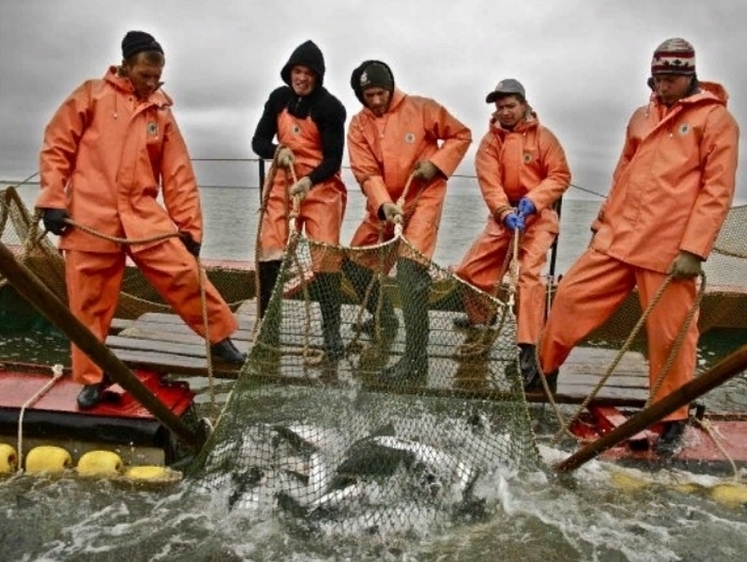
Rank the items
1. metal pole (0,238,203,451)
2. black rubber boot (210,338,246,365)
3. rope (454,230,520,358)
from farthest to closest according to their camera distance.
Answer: black rubber boot (210,338,246,365)
rope (454,230,520,358)
metal pole (0,238,203,451)

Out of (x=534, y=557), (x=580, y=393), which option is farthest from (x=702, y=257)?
(x=534, y=557)

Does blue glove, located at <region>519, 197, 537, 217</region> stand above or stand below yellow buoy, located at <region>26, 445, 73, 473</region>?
above

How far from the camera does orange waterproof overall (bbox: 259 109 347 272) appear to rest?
5.94 meters

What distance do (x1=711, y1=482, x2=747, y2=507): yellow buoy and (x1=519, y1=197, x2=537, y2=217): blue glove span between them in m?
2.35

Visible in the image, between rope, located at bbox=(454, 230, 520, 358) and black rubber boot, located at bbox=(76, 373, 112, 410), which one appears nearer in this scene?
black rubber boot, located at bbox=(76, 373, 112, 410)

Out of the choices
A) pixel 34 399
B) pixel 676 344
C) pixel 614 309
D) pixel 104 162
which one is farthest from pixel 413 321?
pixel 34 399

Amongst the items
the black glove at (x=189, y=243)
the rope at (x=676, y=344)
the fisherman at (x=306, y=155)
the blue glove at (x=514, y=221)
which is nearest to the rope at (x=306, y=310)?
the fisherman at (x=306, y=155)

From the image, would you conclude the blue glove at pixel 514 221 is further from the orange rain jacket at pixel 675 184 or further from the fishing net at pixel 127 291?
the fishing net at pixel 127 291

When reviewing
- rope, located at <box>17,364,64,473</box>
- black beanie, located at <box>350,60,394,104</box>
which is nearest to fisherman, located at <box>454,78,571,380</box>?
black beanie, located at <box>350,60,394,104</box>

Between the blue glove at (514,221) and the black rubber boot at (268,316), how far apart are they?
69.8 inches

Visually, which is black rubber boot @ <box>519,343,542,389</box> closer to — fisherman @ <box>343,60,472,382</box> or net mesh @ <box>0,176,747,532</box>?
net mesh @ <box>0,176,747,532</box>

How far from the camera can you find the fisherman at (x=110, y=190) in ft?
16.0

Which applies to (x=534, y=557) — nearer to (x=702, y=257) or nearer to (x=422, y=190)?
(x=702, y=257)

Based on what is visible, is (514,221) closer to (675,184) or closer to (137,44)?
(675,184)
